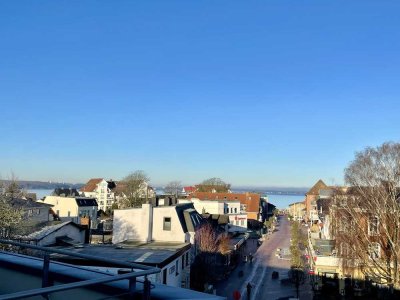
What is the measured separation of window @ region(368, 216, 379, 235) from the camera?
87.4 ft

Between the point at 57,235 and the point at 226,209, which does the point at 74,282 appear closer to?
the point at 57,235

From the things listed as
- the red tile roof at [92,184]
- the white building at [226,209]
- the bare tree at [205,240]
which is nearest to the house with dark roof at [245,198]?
the white building at [226,209]

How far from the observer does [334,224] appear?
94.8ft

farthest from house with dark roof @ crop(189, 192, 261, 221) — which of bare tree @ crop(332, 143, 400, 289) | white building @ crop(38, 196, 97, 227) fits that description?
bare tree @ crop(332, 143, 400, 289)

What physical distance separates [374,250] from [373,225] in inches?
68.7

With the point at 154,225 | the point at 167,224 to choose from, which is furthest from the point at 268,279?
the point at 154,225

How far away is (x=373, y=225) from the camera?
87.8ft

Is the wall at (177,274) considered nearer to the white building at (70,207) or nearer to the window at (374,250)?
the window at (374,250)

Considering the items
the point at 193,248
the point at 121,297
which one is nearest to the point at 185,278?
the point at 193,248

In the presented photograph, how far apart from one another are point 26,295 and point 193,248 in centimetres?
3196

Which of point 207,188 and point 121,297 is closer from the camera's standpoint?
point 121,297

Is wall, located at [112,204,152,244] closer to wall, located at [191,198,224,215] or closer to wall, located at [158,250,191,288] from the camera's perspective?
wall, located at [158,250,191,288]

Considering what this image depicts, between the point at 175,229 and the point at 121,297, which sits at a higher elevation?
the point at 121,297

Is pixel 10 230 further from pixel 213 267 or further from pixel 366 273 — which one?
pixel 366 273
